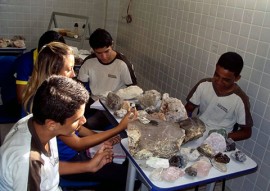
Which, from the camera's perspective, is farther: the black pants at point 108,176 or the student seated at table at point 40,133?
the black pants at point 108,176

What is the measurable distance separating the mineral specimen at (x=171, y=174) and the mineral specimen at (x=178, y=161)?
4cm

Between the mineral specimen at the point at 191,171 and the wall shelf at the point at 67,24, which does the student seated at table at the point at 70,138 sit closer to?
the mineral specimen at the point at 191,171

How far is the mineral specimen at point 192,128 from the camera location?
1.57 meters

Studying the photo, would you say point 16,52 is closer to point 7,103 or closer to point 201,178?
point 7,103

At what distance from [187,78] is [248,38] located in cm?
77

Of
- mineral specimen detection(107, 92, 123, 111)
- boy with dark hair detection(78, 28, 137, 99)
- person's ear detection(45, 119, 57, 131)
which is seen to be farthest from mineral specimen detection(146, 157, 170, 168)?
boy with dark hair detection(78, 28, 137, 99)

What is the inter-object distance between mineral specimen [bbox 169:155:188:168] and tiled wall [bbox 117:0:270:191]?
885 millimetres

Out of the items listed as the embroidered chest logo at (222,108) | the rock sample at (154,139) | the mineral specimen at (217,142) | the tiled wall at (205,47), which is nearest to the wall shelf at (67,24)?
the tiled wall at (205,47)

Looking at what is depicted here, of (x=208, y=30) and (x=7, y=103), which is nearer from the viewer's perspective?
(x=7, y=103)

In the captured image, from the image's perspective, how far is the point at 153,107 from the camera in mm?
1931

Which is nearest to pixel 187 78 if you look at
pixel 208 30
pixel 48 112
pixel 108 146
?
pixel 208 30

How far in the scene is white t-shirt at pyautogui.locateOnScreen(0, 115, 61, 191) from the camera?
1.00 metres

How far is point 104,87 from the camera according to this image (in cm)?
263

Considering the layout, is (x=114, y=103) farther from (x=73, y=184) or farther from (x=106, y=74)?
(x=106, y=74)
